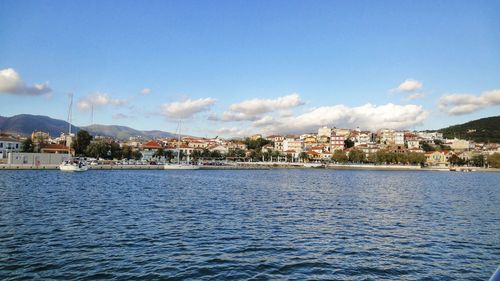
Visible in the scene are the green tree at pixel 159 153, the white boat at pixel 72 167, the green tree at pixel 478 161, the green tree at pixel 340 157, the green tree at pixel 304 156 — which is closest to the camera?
the white boat at pixel 72 167

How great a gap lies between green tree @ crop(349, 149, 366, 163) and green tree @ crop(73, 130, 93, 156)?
Answer: 286ft

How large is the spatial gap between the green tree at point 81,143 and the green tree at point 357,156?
87.3m

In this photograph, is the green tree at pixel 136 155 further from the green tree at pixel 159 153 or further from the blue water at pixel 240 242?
the blue water at pixel 240 242

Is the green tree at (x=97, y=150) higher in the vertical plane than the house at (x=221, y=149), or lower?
lower

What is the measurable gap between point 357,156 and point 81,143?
9025 cm

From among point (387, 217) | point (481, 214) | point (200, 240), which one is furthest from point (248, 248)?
point (481, 214)

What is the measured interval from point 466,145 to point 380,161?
237 ft

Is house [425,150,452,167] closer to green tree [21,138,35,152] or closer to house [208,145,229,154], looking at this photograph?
house [208,145,229,154]

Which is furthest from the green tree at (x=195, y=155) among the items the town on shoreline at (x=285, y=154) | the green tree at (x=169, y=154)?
the green tree at (x=169, y=154)

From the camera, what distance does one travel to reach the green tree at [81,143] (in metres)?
105

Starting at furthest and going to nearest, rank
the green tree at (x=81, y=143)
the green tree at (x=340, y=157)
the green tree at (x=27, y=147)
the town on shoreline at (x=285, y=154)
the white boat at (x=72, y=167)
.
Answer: the green tree at (x=340, y=157)
the town on shoreline at (x=285, y=154)
the green tree at (x=81, y=143)
the green tree at (x=27, y=147)
the white boat at (x=72, y=167)

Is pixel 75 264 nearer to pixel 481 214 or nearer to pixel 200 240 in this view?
pixel 200 240

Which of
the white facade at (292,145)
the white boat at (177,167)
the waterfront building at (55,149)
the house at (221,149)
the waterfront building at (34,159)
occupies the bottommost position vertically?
the white boat at (177,167)

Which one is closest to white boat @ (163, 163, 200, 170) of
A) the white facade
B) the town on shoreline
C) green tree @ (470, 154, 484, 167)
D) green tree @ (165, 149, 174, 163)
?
the town on shoreline
